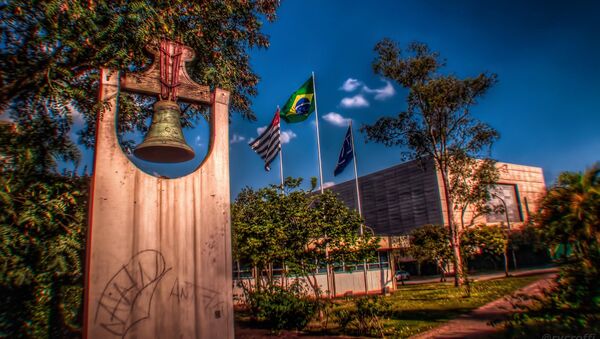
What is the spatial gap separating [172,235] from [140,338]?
114 cm

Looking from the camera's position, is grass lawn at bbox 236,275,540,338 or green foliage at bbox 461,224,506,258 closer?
grass lawn at bbox 236,275,540,338

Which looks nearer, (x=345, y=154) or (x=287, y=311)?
(x=287, y=311)

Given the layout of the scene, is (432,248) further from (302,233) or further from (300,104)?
(302,233)

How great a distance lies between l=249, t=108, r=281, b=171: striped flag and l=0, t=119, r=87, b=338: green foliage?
13.1 meters

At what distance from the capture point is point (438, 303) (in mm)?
17406

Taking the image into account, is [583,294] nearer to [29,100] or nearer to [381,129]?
[29,100]

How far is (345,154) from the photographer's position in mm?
22703

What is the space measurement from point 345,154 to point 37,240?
1902 centimetres

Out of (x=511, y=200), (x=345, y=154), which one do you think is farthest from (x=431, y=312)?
(x=511, y=200)

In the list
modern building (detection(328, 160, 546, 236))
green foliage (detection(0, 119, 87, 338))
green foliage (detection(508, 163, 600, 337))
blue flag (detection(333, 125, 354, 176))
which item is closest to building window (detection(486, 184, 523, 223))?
modern building (detection(328, 160, 546, 236))

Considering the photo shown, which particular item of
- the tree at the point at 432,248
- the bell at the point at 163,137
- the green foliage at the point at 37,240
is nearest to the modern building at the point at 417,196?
the tree at the point at 432,248

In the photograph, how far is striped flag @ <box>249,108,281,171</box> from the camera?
18.5 m

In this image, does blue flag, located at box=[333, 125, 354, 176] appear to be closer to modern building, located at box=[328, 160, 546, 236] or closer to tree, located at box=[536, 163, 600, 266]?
tree, located at box=[536, 163, 600, 266]

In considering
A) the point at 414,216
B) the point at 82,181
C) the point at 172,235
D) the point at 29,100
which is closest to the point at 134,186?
the point at 172,235
